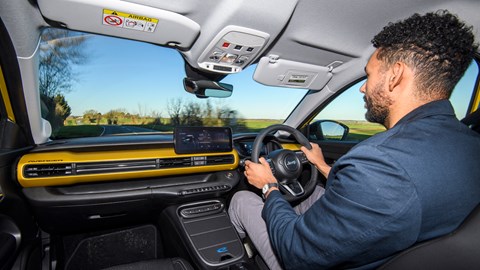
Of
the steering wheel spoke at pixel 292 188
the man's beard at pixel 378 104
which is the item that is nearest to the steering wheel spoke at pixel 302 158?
the steering wheel spoke at pixel 292 188

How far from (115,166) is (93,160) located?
15 cm

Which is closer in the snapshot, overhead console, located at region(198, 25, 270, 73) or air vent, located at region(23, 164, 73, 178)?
air vent, located at region(23, 164, 73, 178)

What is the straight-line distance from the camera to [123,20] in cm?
163

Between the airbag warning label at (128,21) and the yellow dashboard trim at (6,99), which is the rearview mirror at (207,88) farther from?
the yellow dashboard trim at (6,99)

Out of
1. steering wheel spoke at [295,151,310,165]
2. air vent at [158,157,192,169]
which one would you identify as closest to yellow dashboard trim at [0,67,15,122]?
air vent at [158,157,192,169]

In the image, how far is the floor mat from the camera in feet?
7.65


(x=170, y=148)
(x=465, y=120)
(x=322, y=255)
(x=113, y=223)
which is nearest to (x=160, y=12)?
(x=170, y=148)

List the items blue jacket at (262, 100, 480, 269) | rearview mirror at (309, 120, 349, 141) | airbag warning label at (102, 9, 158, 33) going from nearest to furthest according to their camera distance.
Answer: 1. blue jacket at (262, 100, 480, 269)
2. airbag warning label at (102, 9, 158, 33)
3. rearview mirror at (309, 120, 349, 141)

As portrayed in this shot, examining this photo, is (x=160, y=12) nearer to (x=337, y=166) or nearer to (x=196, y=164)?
(x=196, y=164)

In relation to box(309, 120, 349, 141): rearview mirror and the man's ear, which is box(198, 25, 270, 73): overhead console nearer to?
the man's ear

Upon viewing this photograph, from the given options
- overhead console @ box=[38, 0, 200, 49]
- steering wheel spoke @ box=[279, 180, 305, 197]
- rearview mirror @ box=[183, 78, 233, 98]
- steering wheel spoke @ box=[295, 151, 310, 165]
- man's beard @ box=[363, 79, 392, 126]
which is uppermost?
man's beard @ box=[363, 79, 392, 126]

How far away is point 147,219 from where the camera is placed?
2381 millimetres

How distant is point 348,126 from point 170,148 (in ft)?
7.62

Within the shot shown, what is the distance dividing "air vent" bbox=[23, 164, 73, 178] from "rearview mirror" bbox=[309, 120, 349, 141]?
2841 millimetres
